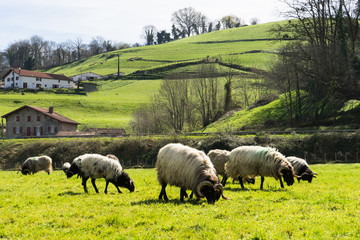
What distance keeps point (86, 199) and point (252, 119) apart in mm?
49126

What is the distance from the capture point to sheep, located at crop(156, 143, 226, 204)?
1205cm

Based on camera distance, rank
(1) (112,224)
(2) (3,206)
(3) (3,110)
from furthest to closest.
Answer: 1. (3) (3,110)
2. (2) (3,206)
3. (1) (112,224)

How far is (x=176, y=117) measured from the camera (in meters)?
72.6

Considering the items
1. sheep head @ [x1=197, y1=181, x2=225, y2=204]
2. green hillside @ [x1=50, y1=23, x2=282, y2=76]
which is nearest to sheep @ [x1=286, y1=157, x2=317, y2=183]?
sheep head @ [x1=197, y1=181, x2=225, y2=204]

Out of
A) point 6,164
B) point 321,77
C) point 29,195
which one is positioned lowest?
point 6,164

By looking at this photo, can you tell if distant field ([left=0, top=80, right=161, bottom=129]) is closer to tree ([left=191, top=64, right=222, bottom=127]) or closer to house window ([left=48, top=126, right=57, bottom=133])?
house window ([left=48, top=126, right=57, bottom=133])

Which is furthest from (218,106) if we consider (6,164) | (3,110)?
(3,110)

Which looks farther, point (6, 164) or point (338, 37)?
point (338, 37)

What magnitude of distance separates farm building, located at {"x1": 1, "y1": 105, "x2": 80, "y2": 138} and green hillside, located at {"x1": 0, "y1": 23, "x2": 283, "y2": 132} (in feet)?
24.0

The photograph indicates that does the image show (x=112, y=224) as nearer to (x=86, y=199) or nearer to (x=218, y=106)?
(x=86, y=199)

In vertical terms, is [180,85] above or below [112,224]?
above

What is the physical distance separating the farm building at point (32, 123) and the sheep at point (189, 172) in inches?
2537

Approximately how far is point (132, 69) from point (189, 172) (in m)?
145

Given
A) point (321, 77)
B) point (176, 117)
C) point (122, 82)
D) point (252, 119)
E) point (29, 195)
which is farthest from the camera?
point (122, 82)
